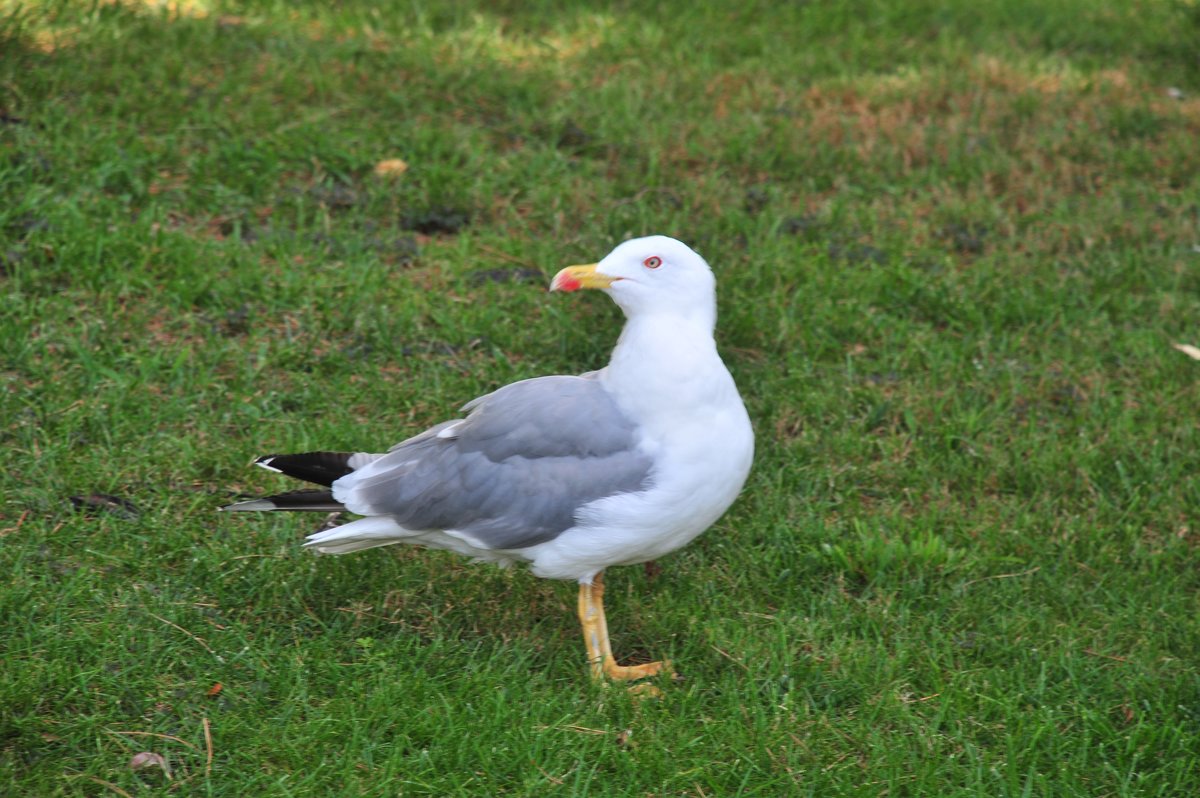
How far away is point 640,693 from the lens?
3748 millimetres

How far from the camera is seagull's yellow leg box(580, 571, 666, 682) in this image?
385 cm

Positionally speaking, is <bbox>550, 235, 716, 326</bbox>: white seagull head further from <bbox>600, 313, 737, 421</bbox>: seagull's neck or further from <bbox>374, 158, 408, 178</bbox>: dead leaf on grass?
<bbox>374, 158, 408, 178</bbox>: dead leaf on grass

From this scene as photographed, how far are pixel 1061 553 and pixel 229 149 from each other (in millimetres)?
3964

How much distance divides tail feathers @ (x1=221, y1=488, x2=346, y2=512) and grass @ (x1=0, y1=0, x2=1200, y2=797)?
31 centimetres

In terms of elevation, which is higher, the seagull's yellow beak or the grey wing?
the seagull's yellow beak

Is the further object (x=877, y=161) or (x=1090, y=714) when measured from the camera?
(x=877, y=161)

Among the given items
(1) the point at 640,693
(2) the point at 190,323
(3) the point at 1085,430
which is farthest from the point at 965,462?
(2) the point at 190,323

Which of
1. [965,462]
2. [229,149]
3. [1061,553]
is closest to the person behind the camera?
[1061,553]

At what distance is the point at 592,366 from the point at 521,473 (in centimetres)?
154

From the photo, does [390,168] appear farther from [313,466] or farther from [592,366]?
[313,466]

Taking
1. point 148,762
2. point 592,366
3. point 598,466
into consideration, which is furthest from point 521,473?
point 592,366

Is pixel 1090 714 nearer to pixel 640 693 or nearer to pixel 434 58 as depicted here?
pixel 640 693

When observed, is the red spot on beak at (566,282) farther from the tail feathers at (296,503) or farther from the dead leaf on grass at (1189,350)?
the dead leaf on grass at (1189,350)

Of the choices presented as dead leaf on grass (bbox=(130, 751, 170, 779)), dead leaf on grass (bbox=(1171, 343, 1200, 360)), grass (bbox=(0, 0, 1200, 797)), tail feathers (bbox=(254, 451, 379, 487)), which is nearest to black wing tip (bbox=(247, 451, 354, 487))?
tail feathers (bbox=(254, 451, 379, 487))
